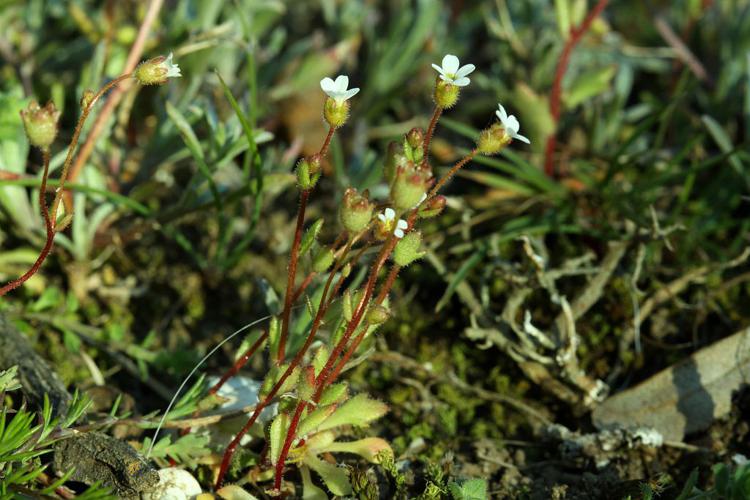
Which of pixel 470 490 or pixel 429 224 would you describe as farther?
pixel 429 224

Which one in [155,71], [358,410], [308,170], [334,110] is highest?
[155,71]

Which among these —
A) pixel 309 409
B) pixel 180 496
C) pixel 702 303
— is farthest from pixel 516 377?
pixel 180 496

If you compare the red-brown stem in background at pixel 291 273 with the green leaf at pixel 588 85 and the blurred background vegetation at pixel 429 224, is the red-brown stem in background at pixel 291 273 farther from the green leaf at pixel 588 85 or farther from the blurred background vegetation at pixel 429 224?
the green leaf at pixel 588 85

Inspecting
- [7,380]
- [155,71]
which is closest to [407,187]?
[155,71]

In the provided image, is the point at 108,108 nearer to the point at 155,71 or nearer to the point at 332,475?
the point at 155,71

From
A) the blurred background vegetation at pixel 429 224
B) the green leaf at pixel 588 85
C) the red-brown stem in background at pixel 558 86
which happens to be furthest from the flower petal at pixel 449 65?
the green leaf at pixel 588 85

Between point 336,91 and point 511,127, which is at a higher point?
point 336,91

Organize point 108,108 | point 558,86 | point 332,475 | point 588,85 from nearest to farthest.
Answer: point 332,475, point 108,108, point 558,86, point 588,85

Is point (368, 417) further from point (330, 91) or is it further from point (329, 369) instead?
point (330, 91)
